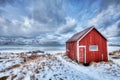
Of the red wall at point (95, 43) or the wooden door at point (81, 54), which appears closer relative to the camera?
the wooden door at point (81, 54)

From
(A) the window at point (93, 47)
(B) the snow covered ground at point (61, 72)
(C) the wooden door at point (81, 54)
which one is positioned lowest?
(B) the snow covered ground at point (61, 72)

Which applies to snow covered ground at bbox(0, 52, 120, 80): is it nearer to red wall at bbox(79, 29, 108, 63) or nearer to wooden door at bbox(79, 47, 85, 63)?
wooden door at bbox(79, 47, 85, 63)

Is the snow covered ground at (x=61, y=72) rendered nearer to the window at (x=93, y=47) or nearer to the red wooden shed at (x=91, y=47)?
the red wooden shed at (x=91, y=47)

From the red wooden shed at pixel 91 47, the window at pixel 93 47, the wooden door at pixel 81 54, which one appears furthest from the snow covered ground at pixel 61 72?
the window at pixel 93 47

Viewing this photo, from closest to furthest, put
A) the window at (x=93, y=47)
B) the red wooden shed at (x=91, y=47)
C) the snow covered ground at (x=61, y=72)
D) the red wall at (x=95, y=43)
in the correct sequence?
the snow covered ground at (x=61, y=72) < the red wooden shed at (x=91, y=47) < the red wall at (x=95, y=43) < the window at (x=93, y=47)

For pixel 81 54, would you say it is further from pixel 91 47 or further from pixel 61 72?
pixel 61 72

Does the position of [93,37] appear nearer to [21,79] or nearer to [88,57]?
[88,57]

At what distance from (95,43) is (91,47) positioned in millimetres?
945

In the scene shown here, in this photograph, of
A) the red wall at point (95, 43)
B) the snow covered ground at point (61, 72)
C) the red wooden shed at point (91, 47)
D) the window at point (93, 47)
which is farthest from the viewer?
the window at point (93, 47)

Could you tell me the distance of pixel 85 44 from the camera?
17.3 meters

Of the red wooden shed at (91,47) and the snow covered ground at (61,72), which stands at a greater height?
the red wooden shed at (91,47)

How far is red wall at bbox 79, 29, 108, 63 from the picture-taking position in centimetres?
1730

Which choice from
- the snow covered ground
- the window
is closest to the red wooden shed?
the window

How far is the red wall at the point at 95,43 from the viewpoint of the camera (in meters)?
17.3
